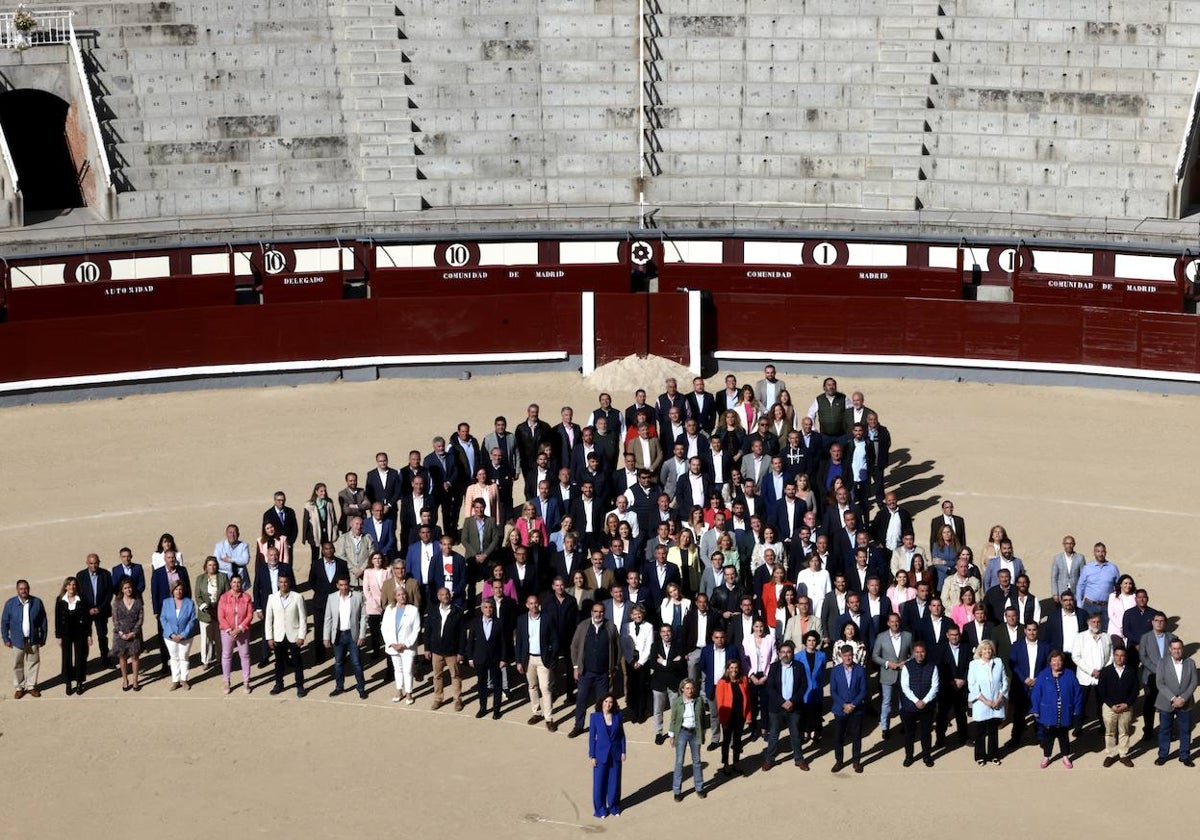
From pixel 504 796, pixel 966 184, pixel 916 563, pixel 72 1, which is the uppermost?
pixel 72 1

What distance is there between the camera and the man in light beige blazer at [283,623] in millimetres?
24578

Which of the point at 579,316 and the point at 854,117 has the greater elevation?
the point at 854,117

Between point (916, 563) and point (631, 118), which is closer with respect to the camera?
point (916, 563)

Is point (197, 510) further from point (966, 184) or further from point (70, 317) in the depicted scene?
point (966, 184)

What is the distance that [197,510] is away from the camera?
3092 centimetres

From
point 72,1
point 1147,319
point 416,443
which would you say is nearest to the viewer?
point 416,443

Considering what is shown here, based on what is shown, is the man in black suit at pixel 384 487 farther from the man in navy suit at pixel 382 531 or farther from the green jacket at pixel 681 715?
the green jacket at pixel 681 715

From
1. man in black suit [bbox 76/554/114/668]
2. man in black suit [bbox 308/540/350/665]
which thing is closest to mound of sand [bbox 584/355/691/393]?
man in black suit [bbox 308/540/350/665]

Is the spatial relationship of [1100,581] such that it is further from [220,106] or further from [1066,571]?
[220,106]

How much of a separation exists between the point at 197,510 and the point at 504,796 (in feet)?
33.1

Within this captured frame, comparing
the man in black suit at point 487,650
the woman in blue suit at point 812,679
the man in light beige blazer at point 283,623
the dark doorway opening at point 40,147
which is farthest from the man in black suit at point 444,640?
the dark doorway opening at point 40,147

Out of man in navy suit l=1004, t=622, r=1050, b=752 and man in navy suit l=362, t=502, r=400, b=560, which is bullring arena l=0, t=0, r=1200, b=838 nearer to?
man in navy suit l=1004, t=622, r=1050, b=752

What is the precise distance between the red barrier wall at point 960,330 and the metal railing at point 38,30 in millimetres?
14370

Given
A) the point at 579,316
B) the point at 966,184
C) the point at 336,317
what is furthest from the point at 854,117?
the point at 336,317
